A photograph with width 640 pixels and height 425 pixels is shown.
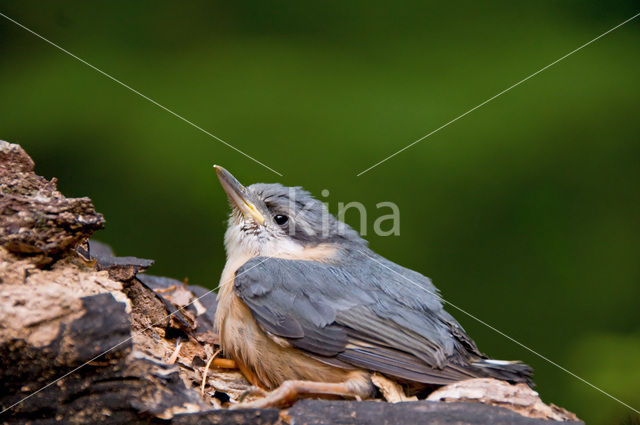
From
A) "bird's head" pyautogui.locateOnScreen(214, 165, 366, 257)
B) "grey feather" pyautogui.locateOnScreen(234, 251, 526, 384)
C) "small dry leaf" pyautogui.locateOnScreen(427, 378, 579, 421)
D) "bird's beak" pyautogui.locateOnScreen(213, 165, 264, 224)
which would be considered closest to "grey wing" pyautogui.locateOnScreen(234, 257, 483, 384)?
"grey feather" pyautogui.locateOnScreen(234, 251, 526, 384)

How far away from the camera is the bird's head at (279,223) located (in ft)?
9.77

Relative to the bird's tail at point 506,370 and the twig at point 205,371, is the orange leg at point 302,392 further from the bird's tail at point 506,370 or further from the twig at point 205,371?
the bird's tail at point 506,370

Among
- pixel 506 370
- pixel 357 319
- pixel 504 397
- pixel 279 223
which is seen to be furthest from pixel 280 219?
pixel 504 397

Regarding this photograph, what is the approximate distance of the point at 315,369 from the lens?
2408mm

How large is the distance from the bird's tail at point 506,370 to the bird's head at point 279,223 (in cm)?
87

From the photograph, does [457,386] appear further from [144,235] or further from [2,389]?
[144,235]

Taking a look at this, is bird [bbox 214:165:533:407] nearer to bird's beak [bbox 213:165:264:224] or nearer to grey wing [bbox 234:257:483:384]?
grey wing [bbox 234:257:483:384]

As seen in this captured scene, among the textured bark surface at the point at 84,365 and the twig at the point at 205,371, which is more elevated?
the textured bark surface at the point at 84,365

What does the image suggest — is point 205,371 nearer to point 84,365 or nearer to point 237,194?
point 84,365

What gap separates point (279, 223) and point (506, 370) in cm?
121

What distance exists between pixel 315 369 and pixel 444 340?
493 mm

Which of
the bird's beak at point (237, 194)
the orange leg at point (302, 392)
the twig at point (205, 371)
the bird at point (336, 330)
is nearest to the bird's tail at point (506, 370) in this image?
the bird at point (336, 330)

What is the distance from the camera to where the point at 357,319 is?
8.08 feet

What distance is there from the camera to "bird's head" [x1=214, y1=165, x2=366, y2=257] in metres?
2.98
